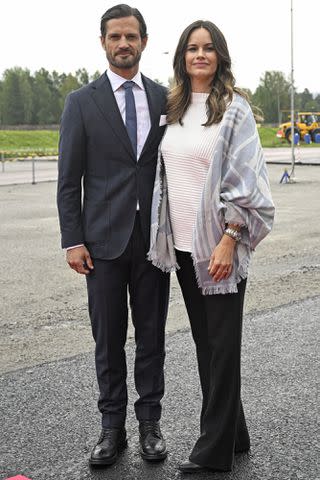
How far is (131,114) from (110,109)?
10cm

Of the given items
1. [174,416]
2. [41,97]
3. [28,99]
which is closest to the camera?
[174,416]

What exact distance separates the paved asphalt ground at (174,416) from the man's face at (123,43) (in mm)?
1809

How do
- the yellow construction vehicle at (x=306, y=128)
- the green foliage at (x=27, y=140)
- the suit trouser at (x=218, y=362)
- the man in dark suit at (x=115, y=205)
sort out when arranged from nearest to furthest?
1. the suit trouser at (x=218, y=362)
2. the man in dark suit at (x=115, y=205)
3. the yellow construction vehicle at (x=306, y=128)
4. the green foliage at (x=27, y=140)

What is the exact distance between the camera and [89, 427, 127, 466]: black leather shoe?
3.43m

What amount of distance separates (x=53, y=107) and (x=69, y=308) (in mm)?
106417

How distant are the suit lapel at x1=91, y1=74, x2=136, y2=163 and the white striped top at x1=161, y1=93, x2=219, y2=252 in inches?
7.6

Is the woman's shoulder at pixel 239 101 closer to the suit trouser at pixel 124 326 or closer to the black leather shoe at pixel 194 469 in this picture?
the suit trouser at pixel 124 326

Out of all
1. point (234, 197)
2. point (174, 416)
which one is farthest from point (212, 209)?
point (174, 416)

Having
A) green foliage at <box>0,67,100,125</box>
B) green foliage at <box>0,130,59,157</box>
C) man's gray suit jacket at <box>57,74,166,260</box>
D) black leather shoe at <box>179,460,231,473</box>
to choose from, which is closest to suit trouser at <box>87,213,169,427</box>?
man's gray suit jacket at <box>57,74,166,260</box>

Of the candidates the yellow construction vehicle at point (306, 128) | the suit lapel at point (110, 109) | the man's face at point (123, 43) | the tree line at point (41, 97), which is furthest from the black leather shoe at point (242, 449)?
the tree line at point (41, 97)

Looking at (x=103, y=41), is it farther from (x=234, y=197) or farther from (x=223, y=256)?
(x=223, y=256)

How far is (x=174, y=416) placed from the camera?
398 centimetres

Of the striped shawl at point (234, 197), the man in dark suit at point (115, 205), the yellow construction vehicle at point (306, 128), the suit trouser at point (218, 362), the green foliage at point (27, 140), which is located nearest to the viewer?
the striped shawl at point (234, 197)

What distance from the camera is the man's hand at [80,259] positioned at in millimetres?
3488
